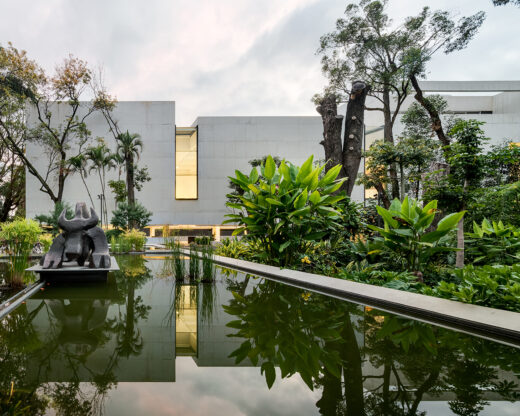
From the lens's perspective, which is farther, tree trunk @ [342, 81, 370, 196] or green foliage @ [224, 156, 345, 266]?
tree trunk @ [342, 81, 370, 196]

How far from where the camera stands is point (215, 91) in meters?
24.4

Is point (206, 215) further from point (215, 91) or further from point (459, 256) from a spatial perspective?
point (459, 256)

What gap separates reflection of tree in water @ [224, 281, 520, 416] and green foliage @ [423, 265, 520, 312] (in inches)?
28.5

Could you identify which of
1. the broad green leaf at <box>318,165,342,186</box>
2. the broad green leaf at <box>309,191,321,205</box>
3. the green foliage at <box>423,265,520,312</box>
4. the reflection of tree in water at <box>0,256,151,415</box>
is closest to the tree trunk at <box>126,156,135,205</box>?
the broad green leaf at <box>318,165,342,186</box>

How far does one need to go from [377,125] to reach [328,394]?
75.7ft

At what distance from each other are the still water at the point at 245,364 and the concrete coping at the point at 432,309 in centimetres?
21

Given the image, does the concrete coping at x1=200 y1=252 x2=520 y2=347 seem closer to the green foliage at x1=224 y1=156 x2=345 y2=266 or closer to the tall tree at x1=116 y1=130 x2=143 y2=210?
the green foliage at x1=224 y1=156 x2=345 y2=266

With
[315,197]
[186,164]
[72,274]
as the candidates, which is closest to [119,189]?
[186,164]

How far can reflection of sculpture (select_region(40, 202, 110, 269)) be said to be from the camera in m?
5.14

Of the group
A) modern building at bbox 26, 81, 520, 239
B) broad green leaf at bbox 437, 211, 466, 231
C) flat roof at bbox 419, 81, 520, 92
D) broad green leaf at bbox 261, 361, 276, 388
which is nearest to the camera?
broad green leaf at bbox 261, 361, 276, 388

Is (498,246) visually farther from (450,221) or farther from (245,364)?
(245,364)

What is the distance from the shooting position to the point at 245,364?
2119mm

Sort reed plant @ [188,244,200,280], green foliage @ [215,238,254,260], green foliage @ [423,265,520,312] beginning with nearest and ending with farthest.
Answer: green foliage @ [423,265,520,312] < reed plant @ [188,244,200,280] < green foliage @ [215,238,254,260]

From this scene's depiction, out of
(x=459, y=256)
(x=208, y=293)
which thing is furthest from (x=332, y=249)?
(x=208, y=293)
